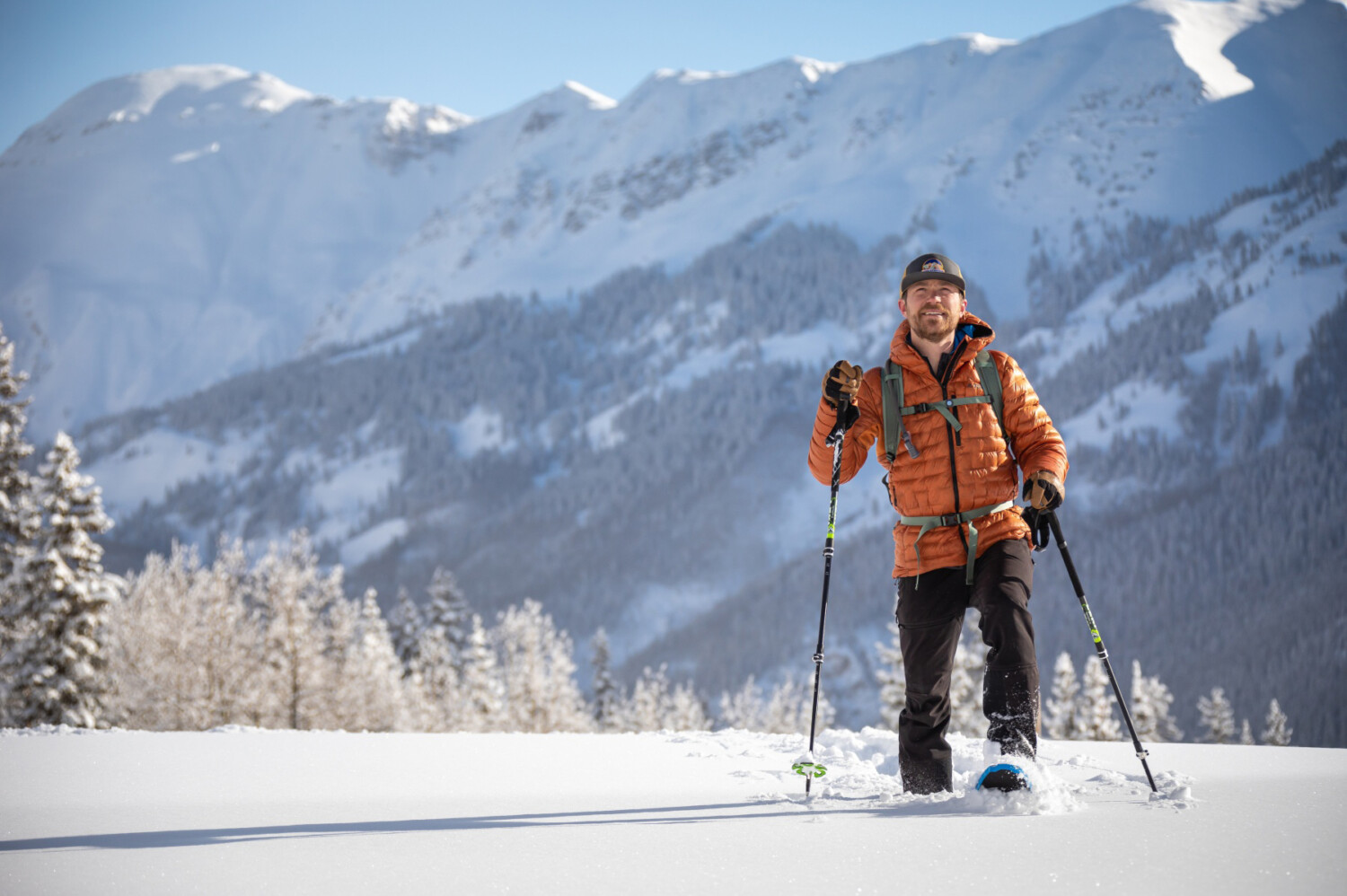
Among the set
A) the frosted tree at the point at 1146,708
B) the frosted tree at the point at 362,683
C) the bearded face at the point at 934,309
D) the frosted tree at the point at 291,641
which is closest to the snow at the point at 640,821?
Answer: the bearded face at the point at 934,309

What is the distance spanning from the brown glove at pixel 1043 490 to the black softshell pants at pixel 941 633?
0.74 feet

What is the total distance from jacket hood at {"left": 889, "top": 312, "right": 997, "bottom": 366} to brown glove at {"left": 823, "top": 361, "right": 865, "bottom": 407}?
0.21 m

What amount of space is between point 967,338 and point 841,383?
0.69 m

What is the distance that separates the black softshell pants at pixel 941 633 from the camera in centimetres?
441

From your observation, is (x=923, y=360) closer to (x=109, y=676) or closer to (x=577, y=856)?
(x=577, y=856)

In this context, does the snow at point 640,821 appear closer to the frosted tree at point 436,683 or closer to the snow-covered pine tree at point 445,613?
the frosted tree at point 436,683

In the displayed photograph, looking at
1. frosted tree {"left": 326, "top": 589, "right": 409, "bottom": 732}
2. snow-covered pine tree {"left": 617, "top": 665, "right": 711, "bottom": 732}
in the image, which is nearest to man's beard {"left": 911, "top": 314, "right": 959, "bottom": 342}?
frosted tree {"left": 326, "top": 589, "right": 409, "bottom": 732}

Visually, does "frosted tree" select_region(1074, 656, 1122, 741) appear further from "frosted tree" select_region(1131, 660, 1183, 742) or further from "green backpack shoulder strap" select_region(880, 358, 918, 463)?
"green backpack shoulder strap" select_region(880, 358, 918, 463)

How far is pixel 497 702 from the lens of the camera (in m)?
35.6

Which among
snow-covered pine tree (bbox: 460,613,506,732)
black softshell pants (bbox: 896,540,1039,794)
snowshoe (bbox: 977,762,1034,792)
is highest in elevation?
black softshell pants (bbox: 896,540,1039,794)

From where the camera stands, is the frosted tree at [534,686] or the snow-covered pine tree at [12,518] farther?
the frosted tree at [534,686]

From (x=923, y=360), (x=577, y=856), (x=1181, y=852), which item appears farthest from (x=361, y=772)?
(x=1181, y=852)

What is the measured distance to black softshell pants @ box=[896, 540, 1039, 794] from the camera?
4414 millimetres

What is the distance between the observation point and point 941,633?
4684 millimetres
